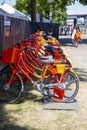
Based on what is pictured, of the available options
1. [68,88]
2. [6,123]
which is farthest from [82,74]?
[6,123]

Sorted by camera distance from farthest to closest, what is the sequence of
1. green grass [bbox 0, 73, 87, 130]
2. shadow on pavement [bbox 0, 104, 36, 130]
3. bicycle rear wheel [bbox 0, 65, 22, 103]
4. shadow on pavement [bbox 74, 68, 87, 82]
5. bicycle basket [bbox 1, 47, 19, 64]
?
shadow on pavement [bbox 74, 68, 87, 82] < bicycle rear wheel [bbox 0, 65, 22, 103] < bicycle basket [bbox 1, 47, 19, 64] < green grass [bbox 0, 73, 87, 130] < shadow on pavement [bbox 0, 104, 36, 130]

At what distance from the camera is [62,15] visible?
230ft

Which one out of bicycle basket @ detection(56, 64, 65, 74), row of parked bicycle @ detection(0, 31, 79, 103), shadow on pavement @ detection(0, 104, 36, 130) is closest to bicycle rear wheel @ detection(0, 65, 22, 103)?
row of parked bicycle @ detection(0, 31, 79, 103)

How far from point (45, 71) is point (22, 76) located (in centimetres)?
51

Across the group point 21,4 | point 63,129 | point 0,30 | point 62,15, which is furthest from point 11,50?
point 62,15

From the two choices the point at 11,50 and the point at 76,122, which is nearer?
the point at 76,122

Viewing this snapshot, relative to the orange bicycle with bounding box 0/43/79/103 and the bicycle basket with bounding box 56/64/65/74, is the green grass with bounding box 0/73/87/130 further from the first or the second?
the bicycle basket with bounding box 56/64/65/74

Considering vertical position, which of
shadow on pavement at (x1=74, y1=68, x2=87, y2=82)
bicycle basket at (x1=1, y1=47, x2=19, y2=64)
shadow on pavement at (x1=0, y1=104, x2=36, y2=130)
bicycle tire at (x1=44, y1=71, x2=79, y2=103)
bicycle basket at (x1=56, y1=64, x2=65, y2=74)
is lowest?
shadow on pavement at (x1=74, y1=68, x2=87, y2=82)

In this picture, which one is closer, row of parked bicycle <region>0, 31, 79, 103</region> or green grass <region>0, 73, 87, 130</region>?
green grass <region>0, 73, 87, 130</region>

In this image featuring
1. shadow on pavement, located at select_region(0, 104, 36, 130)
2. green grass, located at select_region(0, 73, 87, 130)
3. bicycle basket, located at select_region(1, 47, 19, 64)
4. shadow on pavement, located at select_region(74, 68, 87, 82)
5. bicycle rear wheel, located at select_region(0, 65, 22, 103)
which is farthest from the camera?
shadow on pavement, located at select_region(74, 68, 87, 82)

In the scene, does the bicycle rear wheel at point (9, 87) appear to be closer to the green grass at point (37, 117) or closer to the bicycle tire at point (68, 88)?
the green grass at point (37, 117)

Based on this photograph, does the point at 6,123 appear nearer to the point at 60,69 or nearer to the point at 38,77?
the point at 38,77

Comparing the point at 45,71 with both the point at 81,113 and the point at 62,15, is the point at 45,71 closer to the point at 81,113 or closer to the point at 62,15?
the point at 81,113

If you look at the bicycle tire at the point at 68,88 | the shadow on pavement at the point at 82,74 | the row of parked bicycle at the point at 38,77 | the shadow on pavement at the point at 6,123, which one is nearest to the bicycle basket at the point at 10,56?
the row of parked bicycle at the point at 38,77
